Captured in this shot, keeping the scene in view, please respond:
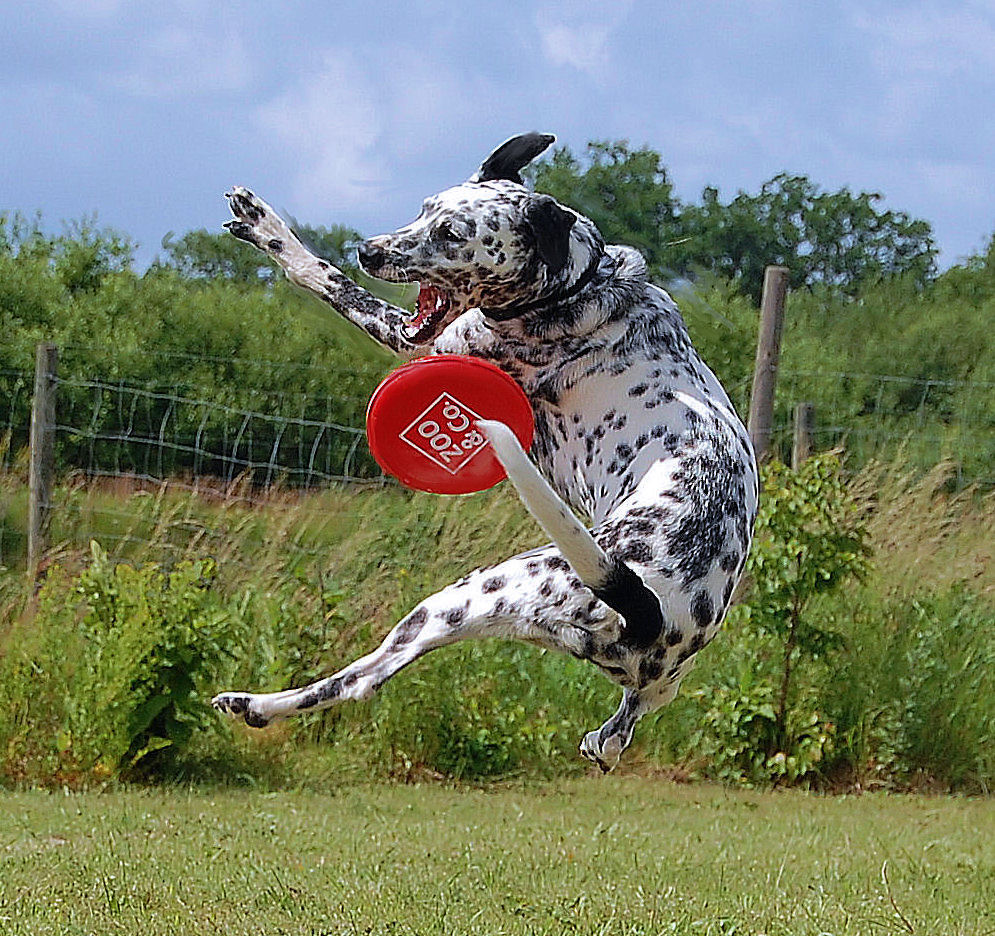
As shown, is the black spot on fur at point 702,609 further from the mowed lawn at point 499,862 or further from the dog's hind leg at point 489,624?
the mowed lawn at point 499,862

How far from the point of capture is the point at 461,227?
9.34ft

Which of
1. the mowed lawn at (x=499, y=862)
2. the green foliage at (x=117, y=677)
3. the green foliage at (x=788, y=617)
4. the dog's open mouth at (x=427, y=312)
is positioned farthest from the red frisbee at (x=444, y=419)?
the green foliage at (x=788, y=617)

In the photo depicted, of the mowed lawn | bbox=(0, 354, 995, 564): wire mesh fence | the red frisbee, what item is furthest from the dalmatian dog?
bbox=(0, 354, 995, 564): wire mesh fence

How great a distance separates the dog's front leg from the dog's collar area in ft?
1.45

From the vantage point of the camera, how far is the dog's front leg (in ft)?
11.2

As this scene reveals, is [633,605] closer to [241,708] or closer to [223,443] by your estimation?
[241,708]

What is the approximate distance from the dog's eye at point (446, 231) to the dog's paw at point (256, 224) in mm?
769

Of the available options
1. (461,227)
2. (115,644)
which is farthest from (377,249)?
(115,644)

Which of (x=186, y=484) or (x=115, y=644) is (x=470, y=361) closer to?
(x=115, y=644)

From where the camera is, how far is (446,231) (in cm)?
285

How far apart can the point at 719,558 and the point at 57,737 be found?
5.65m

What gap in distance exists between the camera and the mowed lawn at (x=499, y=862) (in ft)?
17.2

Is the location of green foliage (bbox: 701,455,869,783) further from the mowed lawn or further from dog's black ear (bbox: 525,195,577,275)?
dog's black ear (bbox: 525,195,577,275)

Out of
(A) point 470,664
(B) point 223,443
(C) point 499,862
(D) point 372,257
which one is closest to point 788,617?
(A) point 470,664
